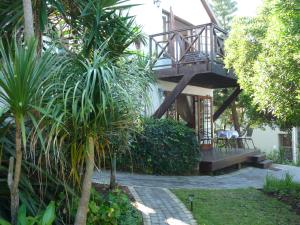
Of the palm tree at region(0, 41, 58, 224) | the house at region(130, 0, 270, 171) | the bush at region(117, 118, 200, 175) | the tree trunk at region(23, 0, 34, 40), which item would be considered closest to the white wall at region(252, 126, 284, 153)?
the house at region(130, 0, 270, 171)

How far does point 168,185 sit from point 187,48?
16.1ft

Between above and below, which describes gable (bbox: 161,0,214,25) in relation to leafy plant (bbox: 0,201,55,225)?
above

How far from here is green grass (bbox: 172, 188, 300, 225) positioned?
21.5 feet

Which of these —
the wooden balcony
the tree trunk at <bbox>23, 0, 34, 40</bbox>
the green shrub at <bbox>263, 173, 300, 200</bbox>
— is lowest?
the green shrub at <bbox>263, 173, 300, 200</bbox>

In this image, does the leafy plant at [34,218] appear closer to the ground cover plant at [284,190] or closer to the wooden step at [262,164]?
the ground cover plant at [284,190]

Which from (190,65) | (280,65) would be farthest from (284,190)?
(190,65)

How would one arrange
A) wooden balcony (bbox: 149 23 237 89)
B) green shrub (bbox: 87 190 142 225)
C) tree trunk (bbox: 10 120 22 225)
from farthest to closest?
wooden balcony (bbox: 149 23 237 89), green shrub (bbox: 87 190 142 225), tree trunk (bbox: 10 120 22 225)

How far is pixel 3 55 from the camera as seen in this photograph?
12.1 ft

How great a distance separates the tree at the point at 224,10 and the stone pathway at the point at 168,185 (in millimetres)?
19449

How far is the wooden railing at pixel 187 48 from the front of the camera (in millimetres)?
11891

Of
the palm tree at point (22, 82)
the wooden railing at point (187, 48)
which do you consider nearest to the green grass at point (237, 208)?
the palm tree at point (22, 82)

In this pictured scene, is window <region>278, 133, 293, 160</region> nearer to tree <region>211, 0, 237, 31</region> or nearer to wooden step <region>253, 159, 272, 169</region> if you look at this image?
wooden step <region>253, 159, 272, 169</region>

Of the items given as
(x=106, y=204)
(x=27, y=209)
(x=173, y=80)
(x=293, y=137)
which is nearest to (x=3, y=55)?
(x=27, y=209)

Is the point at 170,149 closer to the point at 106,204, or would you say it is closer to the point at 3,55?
the point at 106,204
